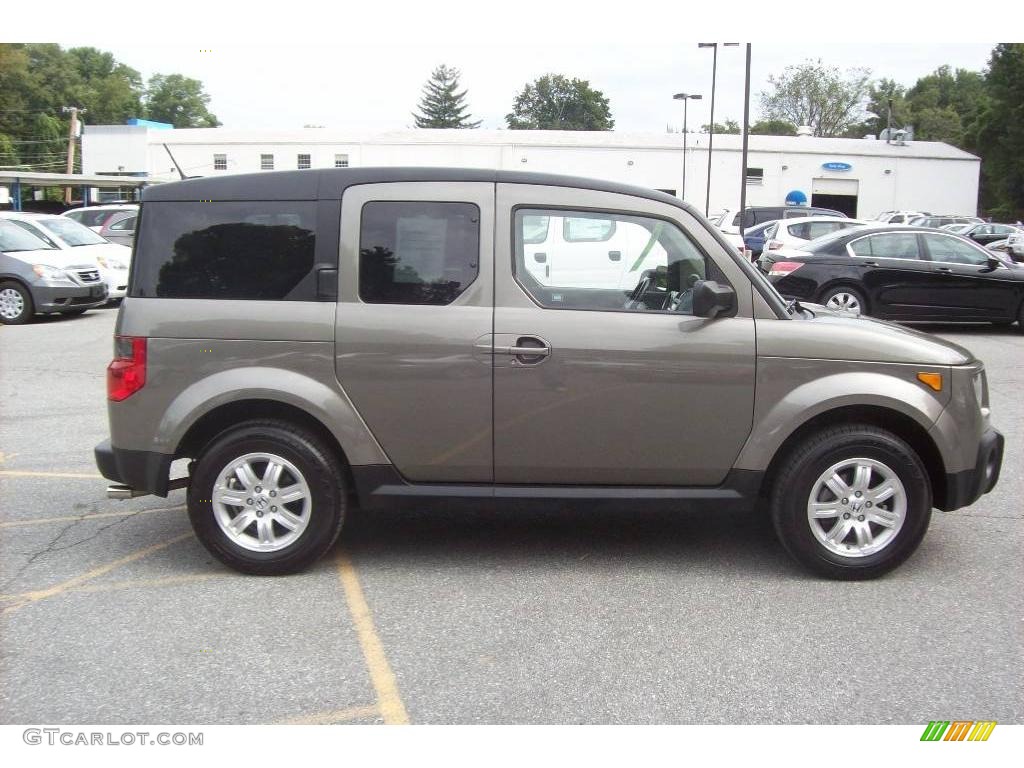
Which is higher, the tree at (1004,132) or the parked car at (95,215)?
the tree at (1004,132)

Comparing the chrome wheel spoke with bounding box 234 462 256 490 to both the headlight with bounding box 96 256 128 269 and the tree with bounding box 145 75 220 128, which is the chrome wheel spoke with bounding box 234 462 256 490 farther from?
Answer: the tree with bounding box 145 75 220 128

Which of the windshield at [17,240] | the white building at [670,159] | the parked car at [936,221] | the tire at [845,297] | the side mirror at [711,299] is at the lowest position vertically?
the tire at [845,297]

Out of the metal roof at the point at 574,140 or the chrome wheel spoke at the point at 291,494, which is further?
the metal roof at the point at 574,140

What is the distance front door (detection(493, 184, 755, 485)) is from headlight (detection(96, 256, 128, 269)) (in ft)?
45.7

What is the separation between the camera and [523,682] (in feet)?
11.4

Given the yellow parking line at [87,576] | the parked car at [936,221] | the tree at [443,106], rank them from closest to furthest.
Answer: the yellow parking line at [87,576] < the parked car at [936,221] < the tree at [443,106]

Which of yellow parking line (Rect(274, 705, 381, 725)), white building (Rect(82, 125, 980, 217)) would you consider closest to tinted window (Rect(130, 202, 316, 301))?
→ yellow parking line (Rect(274, 705, 381, 725))

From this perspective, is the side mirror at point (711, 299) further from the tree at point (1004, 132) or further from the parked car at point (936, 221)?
the tree at point (1004, 132)

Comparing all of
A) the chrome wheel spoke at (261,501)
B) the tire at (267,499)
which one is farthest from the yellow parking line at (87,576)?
the chrome wheel spoke at (261,501)

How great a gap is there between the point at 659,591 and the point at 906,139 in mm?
59061

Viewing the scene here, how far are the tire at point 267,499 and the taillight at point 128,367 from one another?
1.50ft

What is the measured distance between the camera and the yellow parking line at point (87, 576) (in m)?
4.24

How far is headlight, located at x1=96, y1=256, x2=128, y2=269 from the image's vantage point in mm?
16375
